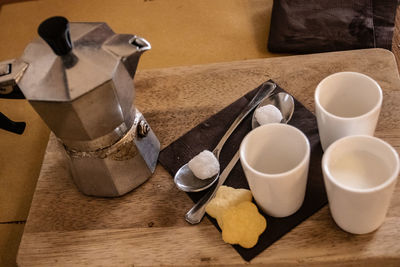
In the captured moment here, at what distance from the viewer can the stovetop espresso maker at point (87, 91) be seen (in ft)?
1.78

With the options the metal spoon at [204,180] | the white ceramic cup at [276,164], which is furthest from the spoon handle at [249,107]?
the white ceramic cup at [276,164]

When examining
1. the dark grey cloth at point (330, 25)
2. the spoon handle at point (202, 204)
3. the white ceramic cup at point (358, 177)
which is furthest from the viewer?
the dark grey cloth at point (330, 25)

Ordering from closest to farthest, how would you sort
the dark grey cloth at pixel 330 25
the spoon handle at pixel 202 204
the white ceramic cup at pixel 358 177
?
the white ceramic cup at pixel 358 177 → the spoon handle at pixel 202 204 → the dark grey cloth at pixel 330 25

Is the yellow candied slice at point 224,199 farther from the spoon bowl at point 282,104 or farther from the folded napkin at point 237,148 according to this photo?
the spoon bowl at point 282,104

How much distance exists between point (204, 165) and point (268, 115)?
4.8 inches

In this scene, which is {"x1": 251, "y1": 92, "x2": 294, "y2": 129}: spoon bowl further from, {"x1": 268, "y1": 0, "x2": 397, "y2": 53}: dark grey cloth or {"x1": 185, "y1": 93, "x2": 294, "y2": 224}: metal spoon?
{"x1": 268, "y1": 0, "x2": 397, "y2": 53}: dark grey cloth

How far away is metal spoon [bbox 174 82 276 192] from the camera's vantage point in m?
0.65

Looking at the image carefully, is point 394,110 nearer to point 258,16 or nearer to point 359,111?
point 359,111

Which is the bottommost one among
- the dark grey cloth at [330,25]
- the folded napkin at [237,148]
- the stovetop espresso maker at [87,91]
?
the dark grey cloth at [330,25]

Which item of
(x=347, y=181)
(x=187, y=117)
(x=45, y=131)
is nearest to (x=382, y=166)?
(x=347, y=181)

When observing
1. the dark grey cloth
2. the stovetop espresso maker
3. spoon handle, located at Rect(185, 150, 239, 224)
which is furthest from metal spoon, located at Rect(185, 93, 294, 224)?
the dark grey cloth

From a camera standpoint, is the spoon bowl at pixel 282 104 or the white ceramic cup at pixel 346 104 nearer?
the white ceramic cup at pixel 346 104

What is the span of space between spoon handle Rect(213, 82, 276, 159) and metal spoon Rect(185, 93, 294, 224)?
0.01m

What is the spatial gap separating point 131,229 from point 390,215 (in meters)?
0.34
